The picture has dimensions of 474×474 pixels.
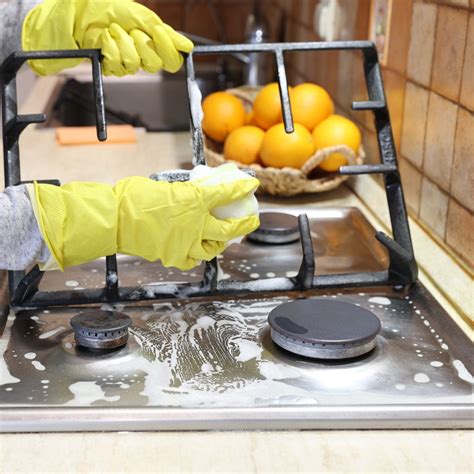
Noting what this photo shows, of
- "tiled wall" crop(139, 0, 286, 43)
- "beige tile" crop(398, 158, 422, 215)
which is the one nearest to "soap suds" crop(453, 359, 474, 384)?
"beige tile" crop(398, 158, 422, 215)

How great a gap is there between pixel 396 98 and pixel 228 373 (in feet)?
2.29

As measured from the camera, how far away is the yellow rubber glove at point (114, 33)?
0.94 metres

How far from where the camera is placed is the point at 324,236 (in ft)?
4.02

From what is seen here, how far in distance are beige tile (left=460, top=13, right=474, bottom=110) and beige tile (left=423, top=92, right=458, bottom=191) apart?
33mm

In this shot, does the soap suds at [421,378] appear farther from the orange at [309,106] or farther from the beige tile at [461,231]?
the orange at [309,106]

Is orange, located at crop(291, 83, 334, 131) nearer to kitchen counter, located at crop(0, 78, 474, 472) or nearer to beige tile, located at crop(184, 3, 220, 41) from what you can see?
kitchen counter, located at crop(0, 78, 474, 472)

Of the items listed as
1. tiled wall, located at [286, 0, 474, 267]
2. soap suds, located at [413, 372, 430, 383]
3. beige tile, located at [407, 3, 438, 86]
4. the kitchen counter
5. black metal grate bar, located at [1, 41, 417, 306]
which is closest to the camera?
the kitchen counter

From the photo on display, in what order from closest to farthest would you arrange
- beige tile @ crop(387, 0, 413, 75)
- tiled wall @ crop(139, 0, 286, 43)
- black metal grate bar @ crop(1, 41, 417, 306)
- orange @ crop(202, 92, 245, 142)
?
black metal grate bar @ crop(1, 41, 417, 306) < beige tile @ crop(387, 0, 413, 75) < orange @ crop(202, 92, 245, 142) < tiled wall @ crop(139, 0, 286, 43)

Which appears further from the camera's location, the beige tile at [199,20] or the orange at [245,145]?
the beige tile at [199,20]

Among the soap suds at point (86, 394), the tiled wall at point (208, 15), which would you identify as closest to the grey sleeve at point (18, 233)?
→ the soap suds at point (86, 394)

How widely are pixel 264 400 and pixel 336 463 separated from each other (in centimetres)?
10

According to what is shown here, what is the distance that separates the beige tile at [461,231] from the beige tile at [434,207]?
2 centimetres

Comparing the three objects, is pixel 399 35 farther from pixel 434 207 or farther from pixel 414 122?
pixel 434 207

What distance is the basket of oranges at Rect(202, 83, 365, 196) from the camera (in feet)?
4.22
